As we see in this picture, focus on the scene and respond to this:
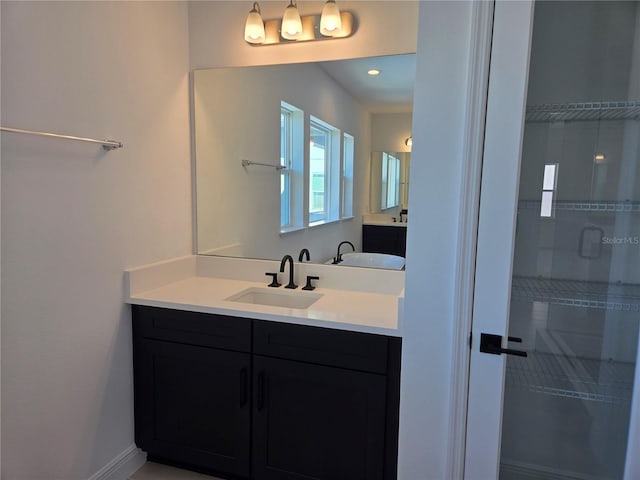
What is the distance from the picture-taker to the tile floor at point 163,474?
208cm

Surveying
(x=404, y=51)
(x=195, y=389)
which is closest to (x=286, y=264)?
(x=195, y=389)

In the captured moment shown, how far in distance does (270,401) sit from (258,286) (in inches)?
27.1

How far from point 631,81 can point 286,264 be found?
172 centimetres

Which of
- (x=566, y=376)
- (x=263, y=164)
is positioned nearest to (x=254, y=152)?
(x=263, y=164)

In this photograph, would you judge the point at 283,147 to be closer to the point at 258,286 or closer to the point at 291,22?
the point at 291,22

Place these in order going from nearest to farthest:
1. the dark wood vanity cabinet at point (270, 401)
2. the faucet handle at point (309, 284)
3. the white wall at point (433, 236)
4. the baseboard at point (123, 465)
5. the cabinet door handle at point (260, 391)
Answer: the white wall at point (433, 236) → the dark wood vanity cabinet at point (270, 401) → the cabinet door handle at point (260, 391) → the baseboard at point (123, 465) → the faucet handle at point (309, 284)

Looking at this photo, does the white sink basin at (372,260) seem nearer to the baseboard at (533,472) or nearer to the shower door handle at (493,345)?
the shower door handle at (493,345)

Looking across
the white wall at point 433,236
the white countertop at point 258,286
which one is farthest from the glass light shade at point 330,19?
the white countertop at point 258,286

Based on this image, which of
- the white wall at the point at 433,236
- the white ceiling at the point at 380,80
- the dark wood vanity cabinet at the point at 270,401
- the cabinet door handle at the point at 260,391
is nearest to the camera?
the white wall at the point at 433,236

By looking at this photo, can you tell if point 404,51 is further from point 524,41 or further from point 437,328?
point 437,328

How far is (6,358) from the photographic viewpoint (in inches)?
58.6

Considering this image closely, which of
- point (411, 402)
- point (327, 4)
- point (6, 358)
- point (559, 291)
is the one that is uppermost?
point (327, 4)

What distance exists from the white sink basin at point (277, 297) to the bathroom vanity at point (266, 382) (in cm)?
7

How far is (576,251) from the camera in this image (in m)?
1.45
